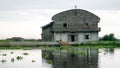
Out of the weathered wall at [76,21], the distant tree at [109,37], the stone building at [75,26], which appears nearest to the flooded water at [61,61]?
the stone building at [75,26]

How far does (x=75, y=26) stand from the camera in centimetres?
7688

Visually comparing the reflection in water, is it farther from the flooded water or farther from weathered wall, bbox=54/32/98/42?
weathered wall, bbox=54/32/98/42

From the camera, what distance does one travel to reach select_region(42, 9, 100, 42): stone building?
76500 millimetres

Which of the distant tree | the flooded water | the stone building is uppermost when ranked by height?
the stone building

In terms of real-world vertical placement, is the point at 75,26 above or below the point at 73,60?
above

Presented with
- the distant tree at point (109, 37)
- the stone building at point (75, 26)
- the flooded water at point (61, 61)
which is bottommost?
the flooded water at point (61, 61)

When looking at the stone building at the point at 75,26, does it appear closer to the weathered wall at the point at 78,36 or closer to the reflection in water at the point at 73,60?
the weathered wall at the point at 78,36

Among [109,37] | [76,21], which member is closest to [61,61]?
[76,21]

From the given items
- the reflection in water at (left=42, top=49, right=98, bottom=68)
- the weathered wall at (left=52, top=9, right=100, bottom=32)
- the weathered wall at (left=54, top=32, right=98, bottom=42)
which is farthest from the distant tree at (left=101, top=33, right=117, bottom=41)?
the reflection in water at (left=42, top=49, right=98, bottom=68)

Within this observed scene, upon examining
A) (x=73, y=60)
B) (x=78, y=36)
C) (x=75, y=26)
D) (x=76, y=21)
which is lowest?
(x=73, y=60)

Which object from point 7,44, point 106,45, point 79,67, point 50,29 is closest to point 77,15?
point 50,29

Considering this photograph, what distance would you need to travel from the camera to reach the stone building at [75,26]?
7650 cm

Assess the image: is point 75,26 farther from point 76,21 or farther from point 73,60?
point 73,60

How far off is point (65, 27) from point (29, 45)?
1699cm
